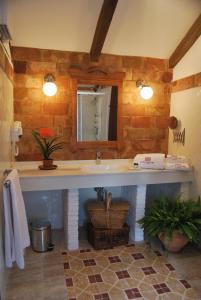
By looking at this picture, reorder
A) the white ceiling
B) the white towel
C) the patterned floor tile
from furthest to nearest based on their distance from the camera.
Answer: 1. the white ceiling
2. the patterned floor tile
3. the white towel

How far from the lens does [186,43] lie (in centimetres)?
282

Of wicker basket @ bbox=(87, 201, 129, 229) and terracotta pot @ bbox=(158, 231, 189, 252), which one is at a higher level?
wicker basket @ bbox=(87, 201, 129, 229)

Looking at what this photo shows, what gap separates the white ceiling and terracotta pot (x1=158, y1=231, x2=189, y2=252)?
2154 millimetres

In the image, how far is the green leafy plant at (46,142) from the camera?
8.88 ft

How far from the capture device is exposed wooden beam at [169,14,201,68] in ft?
8.61

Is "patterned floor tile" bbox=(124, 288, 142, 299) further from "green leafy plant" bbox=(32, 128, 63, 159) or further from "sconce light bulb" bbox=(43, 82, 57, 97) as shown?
"sconce light bulb" bbox=(43, 82, 57, 97)

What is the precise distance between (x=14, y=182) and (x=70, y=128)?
4.08ft

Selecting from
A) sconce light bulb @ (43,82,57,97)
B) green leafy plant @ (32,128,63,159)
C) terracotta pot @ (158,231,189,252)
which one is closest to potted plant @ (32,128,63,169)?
green leafy plant @ (32,128,63,159)

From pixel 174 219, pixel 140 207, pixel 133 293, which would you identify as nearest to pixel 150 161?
pixel 140 207

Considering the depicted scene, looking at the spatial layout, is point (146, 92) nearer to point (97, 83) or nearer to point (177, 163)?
point (97, 83)

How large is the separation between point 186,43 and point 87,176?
1.87 metres

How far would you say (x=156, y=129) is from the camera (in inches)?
131

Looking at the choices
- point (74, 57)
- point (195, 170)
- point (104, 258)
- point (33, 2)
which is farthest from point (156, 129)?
point (33, 2)

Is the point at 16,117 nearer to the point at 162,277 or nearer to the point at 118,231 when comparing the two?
the point at 118,231
